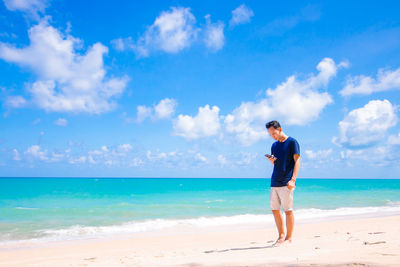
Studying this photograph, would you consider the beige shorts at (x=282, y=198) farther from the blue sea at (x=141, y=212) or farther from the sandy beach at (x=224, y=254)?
the blue sea at (x=141, y=212)

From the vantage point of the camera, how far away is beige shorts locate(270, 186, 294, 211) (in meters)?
4.49

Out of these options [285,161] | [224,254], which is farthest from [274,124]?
[224,254]

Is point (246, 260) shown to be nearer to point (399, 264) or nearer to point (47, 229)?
point (399, 264)

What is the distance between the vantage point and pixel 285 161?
4.54m

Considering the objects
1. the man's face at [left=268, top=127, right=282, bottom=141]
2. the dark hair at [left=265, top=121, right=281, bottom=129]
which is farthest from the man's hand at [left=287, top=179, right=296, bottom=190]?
the dark hair at [left=265, top=121, right=281, bottom=129]

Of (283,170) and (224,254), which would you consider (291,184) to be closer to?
(283,170)

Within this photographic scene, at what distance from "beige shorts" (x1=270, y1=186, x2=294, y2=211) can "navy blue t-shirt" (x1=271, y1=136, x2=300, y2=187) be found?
9cm

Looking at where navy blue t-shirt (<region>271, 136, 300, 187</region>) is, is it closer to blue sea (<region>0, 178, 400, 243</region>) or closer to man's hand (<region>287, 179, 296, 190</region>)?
man's hand (<region>287, 179, 296, 190</region>)

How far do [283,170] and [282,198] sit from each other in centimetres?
45

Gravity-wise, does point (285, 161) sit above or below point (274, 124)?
below

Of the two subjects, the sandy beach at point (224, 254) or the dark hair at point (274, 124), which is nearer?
the sandy beach at point (224, 254)

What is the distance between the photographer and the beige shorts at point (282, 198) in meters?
4.49

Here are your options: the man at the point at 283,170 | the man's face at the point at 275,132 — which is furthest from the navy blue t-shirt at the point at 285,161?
the man's face at the point at 275,132

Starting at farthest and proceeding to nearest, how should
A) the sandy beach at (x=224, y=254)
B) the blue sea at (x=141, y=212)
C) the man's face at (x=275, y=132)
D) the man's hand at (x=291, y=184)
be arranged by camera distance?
the blue sea at (x=141, y=212) < the man's face at (x=275, y=132) < the man's hand at (x=291, y=184) < the sandy beach at (x=224, y=254)
